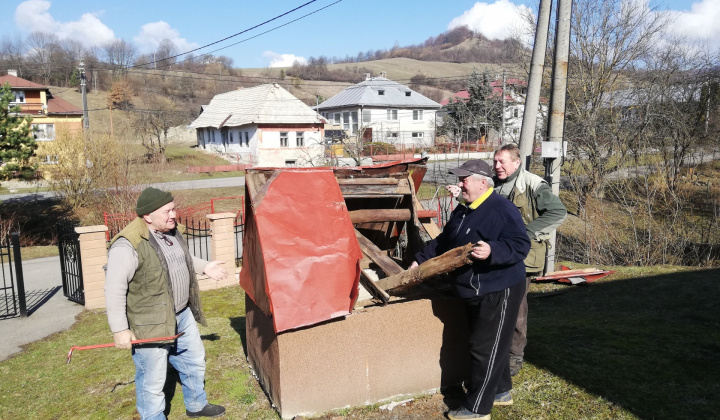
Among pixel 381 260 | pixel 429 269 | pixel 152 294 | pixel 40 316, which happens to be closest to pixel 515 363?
pixel 429 269

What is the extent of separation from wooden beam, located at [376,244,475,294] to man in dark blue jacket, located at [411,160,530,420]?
3.5 inches

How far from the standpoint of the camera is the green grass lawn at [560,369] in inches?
141

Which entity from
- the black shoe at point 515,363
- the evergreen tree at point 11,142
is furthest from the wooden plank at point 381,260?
the evergreen tree at point 11,142

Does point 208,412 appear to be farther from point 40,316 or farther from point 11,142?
point 11,142

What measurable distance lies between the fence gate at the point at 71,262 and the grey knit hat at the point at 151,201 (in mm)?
4684

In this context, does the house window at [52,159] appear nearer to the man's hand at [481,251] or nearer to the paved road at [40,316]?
the paved road at [40,316]

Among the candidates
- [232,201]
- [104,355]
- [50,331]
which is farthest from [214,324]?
[232,201]

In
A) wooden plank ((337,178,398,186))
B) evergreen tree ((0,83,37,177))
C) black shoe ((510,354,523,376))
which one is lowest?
black shoe ((510,354,523,376))

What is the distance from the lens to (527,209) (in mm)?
4066

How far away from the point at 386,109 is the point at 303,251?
4606 centimetres

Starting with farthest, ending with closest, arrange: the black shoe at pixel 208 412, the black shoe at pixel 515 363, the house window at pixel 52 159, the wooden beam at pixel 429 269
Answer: the house window at pixel 52 159
the black shoe at pixel 515 363
the black shoe at pixel 208 412
the wooden beam at pixel 429 269

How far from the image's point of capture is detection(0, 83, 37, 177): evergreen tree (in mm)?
14328

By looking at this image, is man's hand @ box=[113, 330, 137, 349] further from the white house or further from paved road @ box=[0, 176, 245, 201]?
the white house

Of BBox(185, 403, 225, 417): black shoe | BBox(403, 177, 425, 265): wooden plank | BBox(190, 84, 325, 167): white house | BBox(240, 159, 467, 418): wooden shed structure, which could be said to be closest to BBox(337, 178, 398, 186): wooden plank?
BBox(403, 177, 425, 265): wooden plank
